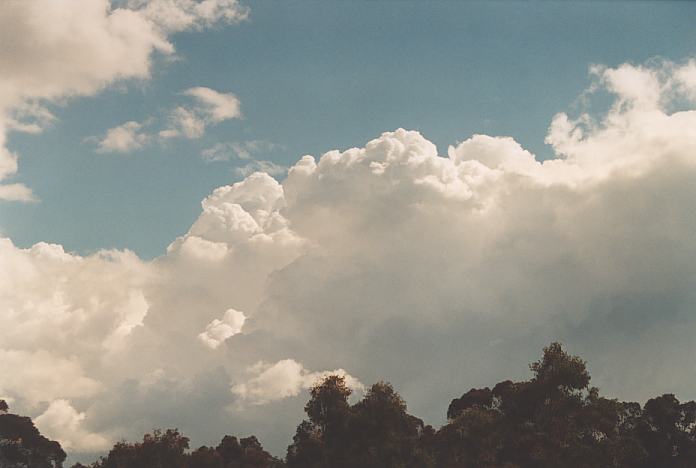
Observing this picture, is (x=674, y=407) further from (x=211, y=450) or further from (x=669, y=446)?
(x=211, y=450)

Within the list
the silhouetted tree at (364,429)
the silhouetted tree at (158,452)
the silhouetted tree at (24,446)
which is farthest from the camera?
the silhouetted tree at (24,446)

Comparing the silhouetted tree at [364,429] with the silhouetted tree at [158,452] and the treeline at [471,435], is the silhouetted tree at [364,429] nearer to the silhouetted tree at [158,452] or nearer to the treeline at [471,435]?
the treeline at [471,435]

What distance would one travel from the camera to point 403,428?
8019 centimetres

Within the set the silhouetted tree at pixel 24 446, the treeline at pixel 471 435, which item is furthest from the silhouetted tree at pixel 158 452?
the silhouetted tree at pixel 24 446

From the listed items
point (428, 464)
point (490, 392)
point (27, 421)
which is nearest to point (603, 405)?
point (428, 464)

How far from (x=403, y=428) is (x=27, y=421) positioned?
111 metres

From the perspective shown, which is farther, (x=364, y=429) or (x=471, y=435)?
(x=471, y=435)

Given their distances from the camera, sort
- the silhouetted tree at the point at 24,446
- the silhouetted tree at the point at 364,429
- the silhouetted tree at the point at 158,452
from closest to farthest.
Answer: the silhouetted tree at the point at 364,429
the silhouetted tree at the point at 158,452
the silhouetted tree at the point at 24,446

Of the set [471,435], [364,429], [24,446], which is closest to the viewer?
[364,429]

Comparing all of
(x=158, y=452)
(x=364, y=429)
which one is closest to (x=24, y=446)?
(x=158, y=452)

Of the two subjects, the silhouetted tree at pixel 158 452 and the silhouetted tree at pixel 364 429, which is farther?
the silhouetted tree at pixel 158 452

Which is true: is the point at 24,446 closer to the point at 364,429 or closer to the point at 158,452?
the point at 158,452

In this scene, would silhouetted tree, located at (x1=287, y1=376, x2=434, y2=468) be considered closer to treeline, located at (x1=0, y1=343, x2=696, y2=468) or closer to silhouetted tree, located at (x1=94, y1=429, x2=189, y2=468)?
treeline, located at (x1=0, y1=343, x2=696, y2=468)

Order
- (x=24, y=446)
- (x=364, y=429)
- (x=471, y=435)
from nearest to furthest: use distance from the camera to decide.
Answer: (x=364, y=429) → (x=471, y=435) → (x=24, y=446)
